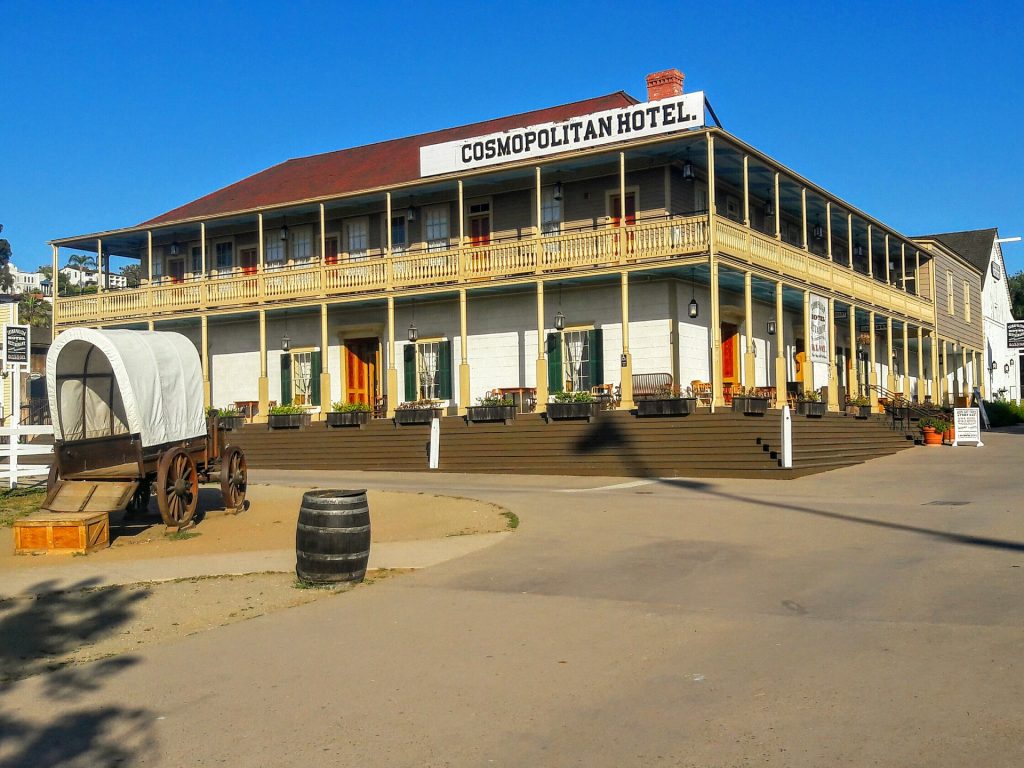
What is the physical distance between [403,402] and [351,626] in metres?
21.6

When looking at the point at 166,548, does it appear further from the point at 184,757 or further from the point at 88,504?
the point at 184,757

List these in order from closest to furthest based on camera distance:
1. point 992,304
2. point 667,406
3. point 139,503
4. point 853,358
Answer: point 139,503 → point 667,406 → point 853,358 → point 992,304

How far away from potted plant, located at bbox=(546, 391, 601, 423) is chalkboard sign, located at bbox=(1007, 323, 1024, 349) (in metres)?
24.6

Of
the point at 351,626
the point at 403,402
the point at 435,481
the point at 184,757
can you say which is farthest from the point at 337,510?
the point at 403,402

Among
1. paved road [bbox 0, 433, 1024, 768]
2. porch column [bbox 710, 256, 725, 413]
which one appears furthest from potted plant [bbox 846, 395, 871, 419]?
paved road [bbox 0, 433, 1024, 768]

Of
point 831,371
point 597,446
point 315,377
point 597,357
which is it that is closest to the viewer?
point 597,446

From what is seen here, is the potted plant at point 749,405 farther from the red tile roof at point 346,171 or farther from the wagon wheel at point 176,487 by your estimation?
the wagon wheel at point 176,487

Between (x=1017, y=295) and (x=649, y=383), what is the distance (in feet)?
189

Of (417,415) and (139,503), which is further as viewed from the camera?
(417,415)

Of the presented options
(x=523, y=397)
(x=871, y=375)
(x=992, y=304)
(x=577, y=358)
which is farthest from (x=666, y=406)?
(x=992, y=304)

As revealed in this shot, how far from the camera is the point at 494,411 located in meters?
24.5

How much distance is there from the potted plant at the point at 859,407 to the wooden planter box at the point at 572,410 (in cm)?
813

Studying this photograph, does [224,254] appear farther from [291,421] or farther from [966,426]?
[966,426]

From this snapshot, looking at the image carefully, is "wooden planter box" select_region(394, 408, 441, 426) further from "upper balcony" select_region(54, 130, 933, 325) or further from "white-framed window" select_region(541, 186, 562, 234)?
"white-framed window" select_region(541, 186, 562, 234)
